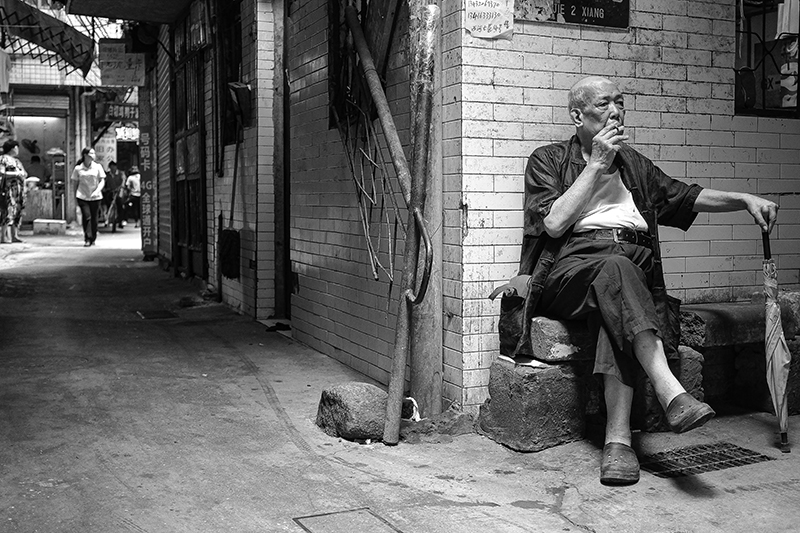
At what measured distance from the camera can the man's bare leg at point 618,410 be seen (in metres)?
4.05

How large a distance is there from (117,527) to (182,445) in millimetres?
1134

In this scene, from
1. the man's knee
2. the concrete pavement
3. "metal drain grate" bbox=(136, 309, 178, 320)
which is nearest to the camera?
the concrete pavement

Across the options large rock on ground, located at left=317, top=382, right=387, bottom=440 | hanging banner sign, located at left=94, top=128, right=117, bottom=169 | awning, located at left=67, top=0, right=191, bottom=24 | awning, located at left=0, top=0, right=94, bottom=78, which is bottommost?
large rock on ground, located at left=317, top=382, right=387, bottom=440

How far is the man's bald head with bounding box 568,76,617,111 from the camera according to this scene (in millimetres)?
4340

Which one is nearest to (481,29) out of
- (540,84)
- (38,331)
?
(540,84)

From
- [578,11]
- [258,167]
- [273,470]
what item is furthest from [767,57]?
[258,167]

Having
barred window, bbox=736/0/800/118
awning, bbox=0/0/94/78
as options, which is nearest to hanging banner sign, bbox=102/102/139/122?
awning, bbox=0/0/94/78

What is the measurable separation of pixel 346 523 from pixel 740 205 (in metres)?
2.56

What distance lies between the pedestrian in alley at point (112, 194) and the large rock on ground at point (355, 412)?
24.8 metres

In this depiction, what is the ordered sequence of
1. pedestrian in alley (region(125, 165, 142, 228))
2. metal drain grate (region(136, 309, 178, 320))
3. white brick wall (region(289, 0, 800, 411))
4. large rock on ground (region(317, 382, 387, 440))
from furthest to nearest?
1. pedestrian in alley (region(125, 165, 142, 228))
2. metal drain grate (region(136, 309, 178, 320))
3. white brick wall (region(289, 0, 800, 411))
4. large rock on ground (region(317, 382, 387, 440))

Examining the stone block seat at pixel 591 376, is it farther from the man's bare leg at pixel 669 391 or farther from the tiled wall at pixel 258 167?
the tiled wall at pixel 258 167

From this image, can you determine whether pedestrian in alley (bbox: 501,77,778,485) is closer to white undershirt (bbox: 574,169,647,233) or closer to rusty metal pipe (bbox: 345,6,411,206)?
white undershirt (bbox: 574,169,647,233)

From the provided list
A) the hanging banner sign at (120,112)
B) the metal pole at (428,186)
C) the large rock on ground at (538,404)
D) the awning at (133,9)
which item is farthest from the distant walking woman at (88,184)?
the large rock on ground at (538,404)

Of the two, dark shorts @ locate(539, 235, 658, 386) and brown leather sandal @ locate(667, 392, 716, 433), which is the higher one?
dark shorts @ locate(539, 235, 658, 386)
